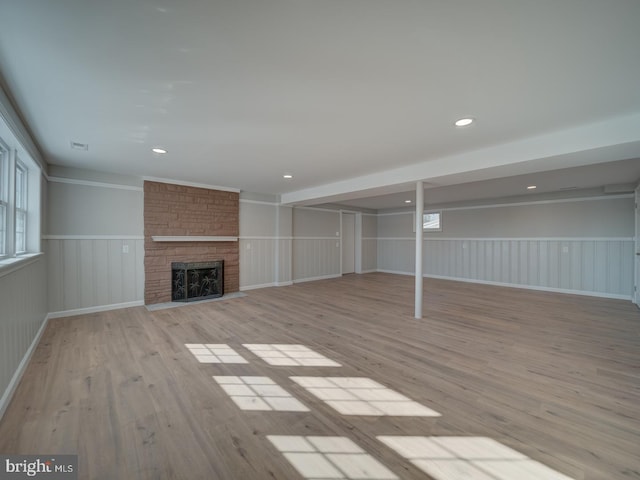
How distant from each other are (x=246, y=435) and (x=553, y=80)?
3.17m

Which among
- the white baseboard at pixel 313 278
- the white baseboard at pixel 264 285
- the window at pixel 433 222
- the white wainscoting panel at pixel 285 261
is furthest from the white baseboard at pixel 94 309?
the window at pixel 433 222

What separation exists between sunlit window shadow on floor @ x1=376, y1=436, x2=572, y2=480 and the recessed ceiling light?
2542 millimetres

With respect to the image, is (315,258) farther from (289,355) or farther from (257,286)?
(289,355)

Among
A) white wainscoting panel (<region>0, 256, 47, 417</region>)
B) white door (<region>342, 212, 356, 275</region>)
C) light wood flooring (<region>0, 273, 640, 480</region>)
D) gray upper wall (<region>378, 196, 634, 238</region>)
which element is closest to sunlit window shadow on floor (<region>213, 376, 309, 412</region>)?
light wood flooring (<region>0, 273, 640, 480</region>)

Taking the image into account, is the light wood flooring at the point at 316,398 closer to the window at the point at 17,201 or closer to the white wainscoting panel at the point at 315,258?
the window at the point at 17,201

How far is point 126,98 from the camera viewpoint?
83.7 inches

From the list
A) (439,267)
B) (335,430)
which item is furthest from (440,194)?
(335,430)

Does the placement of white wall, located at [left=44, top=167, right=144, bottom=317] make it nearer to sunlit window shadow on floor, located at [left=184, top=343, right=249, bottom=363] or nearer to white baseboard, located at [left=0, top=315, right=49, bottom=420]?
white baseboard, located at [left=0, top=315, right=49, bottom=420]

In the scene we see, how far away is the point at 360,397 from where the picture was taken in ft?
6.75

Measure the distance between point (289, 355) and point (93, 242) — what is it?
3896 mm

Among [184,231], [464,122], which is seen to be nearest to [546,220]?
[464,122]

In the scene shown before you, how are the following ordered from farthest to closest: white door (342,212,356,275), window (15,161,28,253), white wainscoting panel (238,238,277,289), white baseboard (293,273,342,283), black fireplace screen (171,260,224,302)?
white door (342,212,356,275), white baseboard (293,273,342,283), white wainscoting panel (238,238,277,289), black fireplace screen (171,260,224,302), window (15,161,28,253)

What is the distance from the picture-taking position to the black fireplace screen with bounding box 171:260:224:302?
200 inches

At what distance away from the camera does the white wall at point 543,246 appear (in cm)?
545
